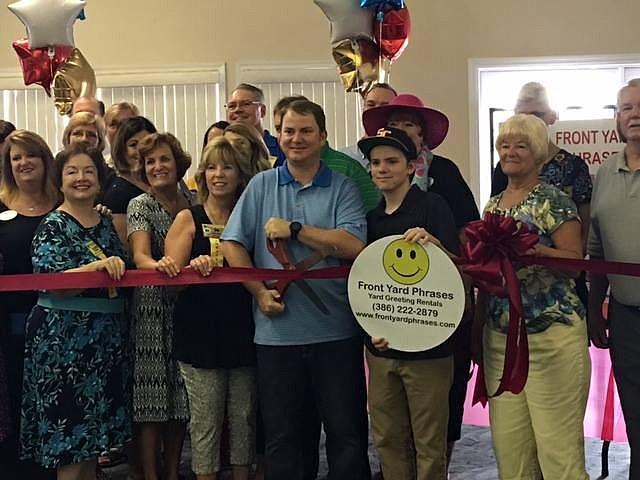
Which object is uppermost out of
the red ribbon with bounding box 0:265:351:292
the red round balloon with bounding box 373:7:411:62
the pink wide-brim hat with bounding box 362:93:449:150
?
the red round balloon with bounding box 373:7:411:62

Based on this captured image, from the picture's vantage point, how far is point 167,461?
2916 millimetres

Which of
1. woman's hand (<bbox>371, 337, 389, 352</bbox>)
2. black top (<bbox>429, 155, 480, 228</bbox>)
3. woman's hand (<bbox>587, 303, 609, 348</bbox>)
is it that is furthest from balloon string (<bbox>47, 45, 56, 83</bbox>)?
woman's hand (<bbox>587, 303, 609, 348</bbox>)

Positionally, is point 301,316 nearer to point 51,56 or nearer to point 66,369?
point 66,369

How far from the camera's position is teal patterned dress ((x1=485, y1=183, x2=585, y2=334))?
237cm

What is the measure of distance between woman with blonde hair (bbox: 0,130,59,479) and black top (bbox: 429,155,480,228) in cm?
140

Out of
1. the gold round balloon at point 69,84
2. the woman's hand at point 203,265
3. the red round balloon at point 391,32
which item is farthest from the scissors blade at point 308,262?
the gold round balloon at point 69,84

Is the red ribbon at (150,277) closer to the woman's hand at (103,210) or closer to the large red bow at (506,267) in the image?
the woman's hand at (103,210)

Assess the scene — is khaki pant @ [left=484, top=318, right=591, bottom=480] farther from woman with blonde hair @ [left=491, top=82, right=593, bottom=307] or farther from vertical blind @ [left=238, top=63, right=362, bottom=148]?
vertical blind @ [left=238, top=63, right=362, bottom=148]

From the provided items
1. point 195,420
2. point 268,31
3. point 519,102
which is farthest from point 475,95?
point 195,420

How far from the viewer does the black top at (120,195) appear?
288cm

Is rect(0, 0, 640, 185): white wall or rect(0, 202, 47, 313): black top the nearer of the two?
rect(0, 202, 47, 313): black top

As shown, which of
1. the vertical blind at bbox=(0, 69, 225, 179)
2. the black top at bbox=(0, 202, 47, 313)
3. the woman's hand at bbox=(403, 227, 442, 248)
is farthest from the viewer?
the vertical blind at bbox=(0, 69, 225, 179)

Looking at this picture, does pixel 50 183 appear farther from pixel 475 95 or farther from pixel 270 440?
pixel 475 95

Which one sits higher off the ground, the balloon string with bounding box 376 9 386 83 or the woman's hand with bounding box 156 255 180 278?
the balloon string with bounding box 376 9 386 83
